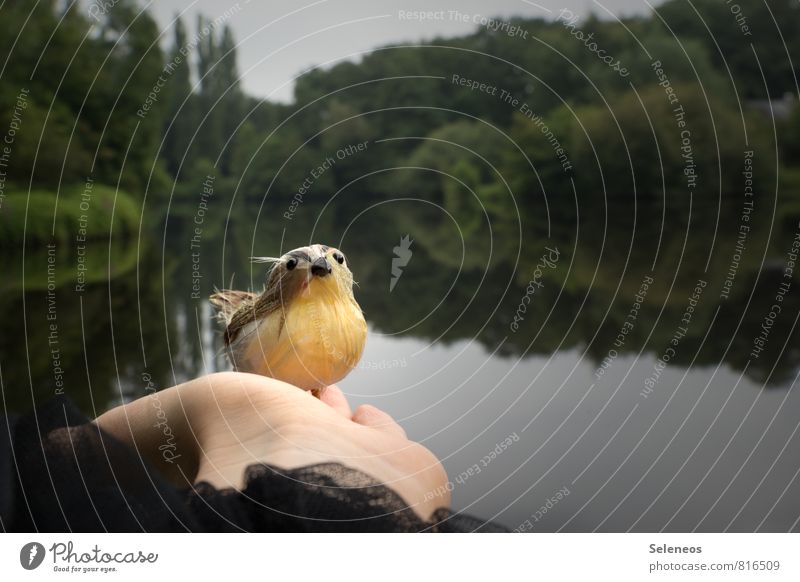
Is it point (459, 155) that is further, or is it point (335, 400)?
point (459, 155)

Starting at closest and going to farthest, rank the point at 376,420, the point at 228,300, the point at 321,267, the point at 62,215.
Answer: the point at 376,420 < the point at 321,267 < the point at 228,300 < the point at 62,215

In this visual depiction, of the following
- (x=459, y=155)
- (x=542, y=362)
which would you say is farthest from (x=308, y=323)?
(x=459, y=155)

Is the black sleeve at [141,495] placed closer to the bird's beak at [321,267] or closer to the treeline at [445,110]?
the bird's beak at [321,267]

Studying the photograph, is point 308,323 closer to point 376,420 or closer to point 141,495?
point 376,420

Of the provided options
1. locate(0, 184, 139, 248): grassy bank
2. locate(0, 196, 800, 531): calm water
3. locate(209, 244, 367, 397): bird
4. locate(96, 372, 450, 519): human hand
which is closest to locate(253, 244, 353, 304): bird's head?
locate(209, 244, 367, 397): bird

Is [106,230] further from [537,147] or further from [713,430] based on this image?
[713,430]
